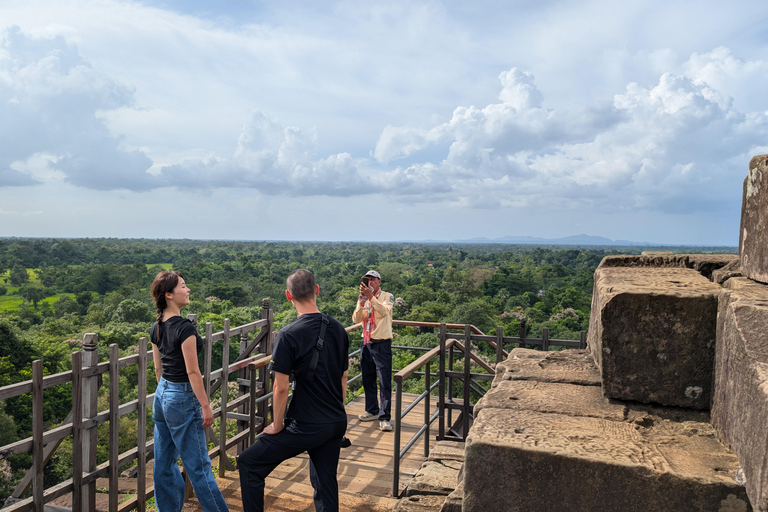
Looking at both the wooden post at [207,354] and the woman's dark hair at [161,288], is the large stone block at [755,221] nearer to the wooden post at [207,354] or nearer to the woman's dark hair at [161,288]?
the woman's dark hair at [161,288]

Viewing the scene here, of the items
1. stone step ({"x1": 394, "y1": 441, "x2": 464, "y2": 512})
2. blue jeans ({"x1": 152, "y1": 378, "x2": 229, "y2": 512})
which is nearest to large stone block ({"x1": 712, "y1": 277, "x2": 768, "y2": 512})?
stone step ({"x1": 394, "y1": 441, "x2": 464, "y2": 512})

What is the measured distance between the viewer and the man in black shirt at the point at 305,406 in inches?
92.6

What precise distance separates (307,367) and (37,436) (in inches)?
58.3

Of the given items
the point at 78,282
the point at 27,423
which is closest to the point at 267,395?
the point at 27,423

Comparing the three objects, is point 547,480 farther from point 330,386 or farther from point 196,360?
point 196,360

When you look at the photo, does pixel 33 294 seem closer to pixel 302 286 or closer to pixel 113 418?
pixel 113 418

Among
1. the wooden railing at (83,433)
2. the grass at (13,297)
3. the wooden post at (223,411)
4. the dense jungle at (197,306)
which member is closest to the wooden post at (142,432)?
the wooden railing at (83,433)

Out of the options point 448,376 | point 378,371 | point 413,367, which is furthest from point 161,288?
point 448,376

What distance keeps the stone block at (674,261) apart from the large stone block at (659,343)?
0.57m

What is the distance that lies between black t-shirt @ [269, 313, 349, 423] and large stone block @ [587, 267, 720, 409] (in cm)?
131

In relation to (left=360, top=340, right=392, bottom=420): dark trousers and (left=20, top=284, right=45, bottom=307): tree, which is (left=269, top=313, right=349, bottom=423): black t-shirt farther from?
(left=20, top=284, right=45, bottom=307): tree

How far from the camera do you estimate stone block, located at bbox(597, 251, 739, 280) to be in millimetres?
2082

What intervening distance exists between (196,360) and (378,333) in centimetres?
239

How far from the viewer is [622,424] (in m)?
1.47
